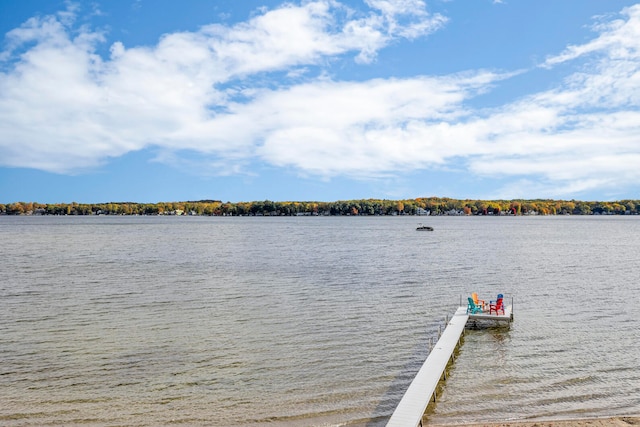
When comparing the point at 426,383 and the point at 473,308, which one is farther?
the point at 473,308

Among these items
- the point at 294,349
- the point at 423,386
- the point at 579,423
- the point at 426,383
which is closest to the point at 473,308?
the point at 294,349

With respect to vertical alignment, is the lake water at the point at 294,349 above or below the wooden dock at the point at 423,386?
below

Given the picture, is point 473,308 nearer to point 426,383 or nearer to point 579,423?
point 426,383

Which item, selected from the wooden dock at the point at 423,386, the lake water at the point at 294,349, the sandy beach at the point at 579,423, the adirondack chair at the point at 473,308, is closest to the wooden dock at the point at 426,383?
the wooden dock at the point at 423,386

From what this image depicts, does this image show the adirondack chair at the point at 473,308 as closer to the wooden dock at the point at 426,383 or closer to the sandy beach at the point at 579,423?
the wooden dock at the point at 426,383

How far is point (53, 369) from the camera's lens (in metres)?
18.2

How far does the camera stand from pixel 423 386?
15.2 metres

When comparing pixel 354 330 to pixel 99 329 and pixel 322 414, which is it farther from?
pixel 99 329

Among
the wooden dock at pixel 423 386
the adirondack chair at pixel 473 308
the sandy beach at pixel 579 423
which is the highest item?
the adirondack chair at pixel 473 308

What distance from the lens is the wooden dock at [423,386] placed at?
513 inches

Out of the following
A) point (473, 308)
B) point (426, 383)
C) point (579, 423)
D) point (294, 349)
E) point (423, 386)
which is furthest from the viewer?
point (473, 308)

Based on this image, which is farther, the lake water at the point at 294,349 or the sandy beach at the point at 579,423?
the lake water at the point at 294,349

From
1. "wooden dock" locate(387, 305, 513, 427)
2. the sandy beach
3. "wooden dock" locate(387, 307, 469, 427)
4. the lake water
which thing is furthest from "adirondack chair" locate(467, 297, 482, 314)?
the sandy beach

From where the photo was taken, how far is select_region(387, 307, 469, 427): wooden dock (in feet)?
42.8
